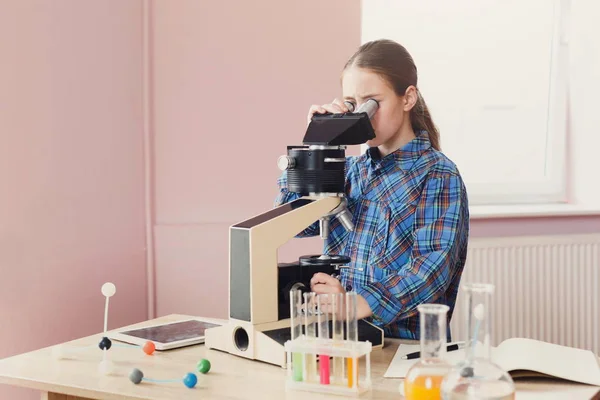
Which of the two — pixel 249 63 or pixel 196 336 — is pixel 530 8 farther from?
pixel 196 336

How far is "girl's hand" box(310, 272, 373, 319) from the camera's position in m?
1.63

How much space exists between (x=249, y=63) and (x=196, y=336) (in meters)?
1.48

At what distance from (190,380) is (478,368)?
52cm

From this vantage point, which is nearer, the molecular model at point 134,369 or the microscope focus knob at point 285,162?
the molecular model at point 134,369

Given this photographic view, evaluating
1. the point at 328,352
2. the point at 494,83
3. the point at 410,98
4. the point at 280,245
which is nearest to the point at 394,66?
the point at 410,98

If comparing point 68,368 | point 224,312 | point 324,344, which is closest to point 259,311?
point 324,344

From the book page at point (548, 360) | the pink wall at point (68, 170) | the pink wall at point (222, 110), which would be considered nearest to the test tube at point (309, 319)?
the book page at point (548, 360)

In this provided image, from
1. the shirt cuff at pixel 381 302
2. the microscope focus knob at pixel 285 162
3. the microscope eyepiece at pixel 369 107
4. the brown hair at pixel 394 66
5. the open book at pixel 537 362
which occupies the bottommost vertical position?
the open book at pixel 537 362

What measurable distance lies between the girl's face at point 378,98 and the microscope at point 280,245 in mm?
172

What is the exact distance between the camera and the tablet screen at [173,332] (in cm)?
176

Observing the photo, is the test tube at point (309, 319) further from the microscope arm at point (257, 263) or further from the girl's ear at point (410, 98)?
the girl's ear at point (410, 98)

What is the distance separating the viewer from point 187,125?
3.00 metres

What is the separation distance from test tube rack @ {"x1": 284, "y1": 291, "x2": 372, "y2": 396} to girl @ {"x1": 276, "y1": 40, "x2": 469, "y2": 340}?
32cm

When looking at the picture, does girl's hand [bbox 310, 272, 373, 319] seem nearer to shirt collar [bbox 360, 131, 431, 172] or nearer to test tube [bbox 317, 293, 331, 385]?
test tube [bbox 317, 293, 331, 385]
